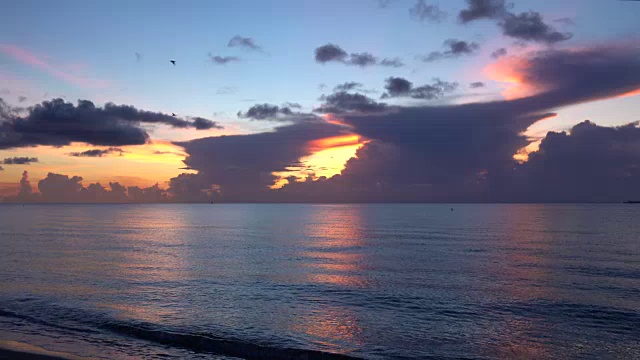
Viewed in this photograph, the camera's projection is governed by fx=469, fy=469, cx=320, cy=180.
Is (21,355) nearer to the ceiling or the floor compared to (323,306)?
nearer to the ceiling

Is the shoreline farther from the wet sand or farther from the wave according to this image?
the wave

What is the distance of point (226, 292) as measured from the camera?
36219 millimetres

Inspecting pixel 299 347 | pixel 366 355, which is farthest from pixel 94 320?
pixel 366 355

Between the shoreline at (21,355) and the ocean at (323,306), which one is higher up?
the shoreline at (21,355)

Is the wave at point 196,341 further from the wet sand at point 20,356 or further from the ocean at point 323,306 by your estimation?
the wet sand at point 20,356

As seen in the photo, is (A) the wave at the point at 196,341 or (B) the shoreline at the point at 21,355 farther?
(A) the wave at the point at 196,341

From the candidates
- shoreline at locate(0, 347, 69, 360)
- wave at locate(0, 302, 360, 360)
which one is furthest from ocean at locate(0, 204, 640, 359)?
shoreline at locate(0, 347, 69, 360)

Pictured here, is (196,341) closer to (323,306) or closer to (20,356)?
(20,356)

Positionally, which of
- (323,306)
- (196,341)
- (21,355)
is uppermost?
(21,355)

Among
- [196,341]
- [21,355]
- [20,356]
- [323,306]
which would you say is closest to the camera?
[20,356]

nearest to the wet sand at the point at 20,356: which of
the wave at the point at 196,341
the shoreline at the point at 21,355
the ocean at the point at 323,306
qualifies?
the shoreline at the point at 21,355

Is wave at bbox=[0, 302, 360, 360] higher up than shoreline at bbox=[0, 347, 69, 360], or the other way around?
shoreline at bbox=[0, 347, 69, 360]

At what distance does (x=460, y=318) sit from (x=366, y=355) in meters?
9.38

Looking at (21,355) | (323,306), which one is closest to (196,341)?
(21,355)
